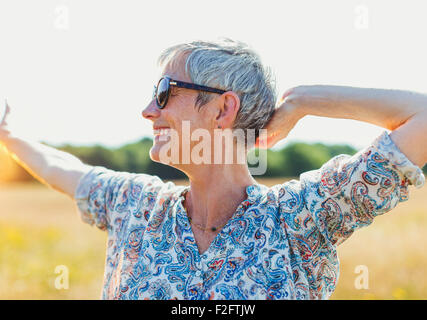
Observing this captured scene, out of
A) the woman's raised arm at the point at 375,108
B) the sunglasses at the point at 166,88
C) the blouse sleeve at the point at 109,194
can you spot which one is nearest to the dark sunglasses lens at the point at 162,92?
the sunglasses at the point at 166,88

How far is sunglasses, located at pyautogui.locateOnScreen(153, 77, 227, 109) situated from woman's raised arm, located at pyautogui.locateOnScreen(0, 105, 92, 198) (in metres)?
0.69

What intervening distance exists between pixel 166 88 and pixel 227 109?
0.98 feet

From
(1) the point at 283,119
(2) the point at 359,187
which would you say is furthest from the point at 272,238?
(1) the point at 283,119

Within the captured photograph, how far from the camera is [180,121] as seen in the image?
2.15m

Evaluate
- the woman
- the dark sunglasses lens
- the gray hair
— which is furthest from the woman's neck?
the dark sunglasses lens

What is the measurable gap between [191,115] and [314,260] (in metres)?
0.85

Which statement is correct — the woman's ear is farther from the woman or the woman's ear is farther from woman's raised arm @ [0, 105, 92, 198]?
woman's raised arm @ [0, 105, 92, 198]

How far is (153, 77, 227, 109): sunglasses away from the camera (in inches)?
83.4

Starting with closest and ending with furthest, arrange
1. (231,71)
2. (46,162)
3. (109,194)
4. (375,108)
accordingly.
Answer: (375,108), (231,71), (109,194), (46,162)

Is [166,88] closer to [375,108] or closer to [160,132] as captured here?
[160,132]

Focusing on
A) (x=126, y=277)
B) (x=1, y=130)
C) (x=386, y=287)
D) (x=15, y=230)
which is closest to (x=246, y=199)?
(x=126, y=277)

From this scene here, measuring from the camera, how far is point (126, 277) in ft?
6.75
